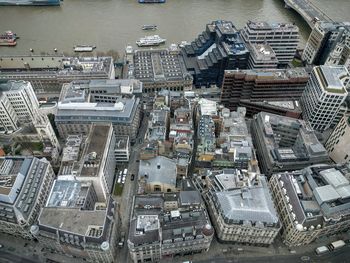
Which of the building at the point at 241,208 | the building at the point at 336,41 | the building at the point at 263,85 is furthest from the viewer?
the building at the point at 336,41

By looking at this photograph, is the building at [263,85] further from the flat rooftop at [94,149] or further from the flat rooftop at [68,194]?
the flat rooftop at [68,194]

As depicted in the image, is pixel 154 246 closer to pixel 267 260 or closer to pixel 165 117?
pixel 267 260

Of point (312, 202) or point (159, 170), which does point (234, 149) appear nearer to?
point (159, 170)

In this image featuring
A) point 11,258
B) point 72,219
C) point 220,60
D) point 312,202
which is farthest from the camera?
point 220,60

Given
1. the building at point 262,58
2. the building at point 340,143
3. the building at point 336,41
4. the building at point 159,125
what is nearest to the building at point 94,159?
the building at point 159,125

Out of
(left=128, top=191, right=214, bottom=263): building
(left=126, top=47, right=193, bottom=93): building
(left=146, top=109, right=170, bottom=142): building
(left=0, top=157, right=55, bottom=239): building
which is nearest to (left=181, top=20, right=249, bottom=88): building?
(left=126, top=47, right=193, bottom=93): building

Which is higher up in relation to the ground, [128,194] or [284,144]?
[284,144]

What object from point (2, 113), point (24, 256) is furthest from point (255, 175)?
point (2, 113)

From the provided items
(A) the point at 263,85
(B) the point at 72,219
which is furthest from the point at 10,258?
(A) the point at 263,85
